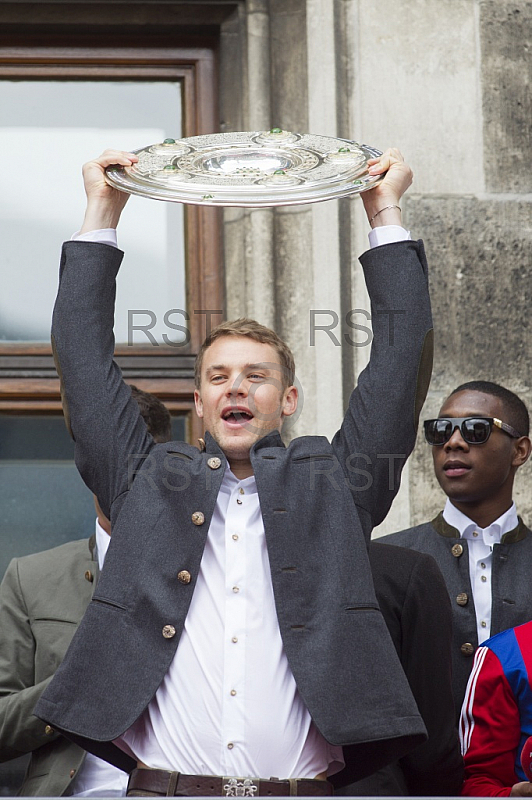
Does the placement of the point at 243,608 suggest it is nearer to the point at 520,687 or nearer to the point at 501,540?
the point at 520,687

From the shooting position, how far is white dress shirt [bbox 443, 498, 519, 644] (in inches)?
149

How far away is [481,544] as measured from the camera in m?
3.91

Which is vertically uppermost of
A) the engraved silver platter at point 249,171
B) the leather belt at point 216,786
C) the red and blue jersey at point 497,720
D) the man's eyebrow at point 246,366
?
the engraved silver platter at point 249,171

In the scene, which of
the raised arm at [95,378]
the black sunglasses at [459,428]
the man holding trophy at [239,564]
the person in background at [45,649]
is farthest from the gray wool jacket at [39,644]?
the black sunglasses at [459,428]

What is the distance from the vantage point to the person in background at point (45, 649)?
10.5 feet

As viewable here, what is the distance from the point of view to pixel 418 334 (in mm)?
2828

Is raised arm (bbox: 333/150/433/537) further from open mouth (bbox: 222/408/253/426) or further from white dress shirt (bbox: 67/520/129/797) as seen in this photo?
white dress shirt (bbox: 67/520/129/797)

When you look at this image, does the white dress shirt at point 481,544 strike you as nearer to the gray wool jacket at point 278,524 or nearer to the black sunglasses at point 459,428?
the black sunglasses at point 459,428

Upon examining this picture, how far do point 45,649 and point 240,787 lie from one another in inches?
39.6

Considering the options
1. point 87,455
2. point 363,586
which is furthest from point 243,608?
point 87,455

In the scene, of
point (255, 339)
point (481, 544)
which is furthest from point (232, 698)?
point (481, 544)

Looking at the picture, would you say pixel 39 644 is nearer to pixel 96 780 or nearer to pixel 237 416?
pixel 96 780

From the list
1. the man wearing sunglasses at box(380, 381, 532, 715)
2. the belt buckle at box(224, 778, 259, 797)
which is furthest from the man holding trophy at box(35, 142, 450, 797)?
the man wearing sunglasses at box(380, 381, 532, 715)

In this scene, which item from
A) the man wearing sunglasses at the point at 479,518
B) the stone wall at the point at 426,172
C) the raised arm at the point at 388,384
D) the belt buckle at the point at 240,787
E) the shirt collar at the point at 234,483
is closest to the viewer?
Answer: the belt buckle at the point at 240,787
